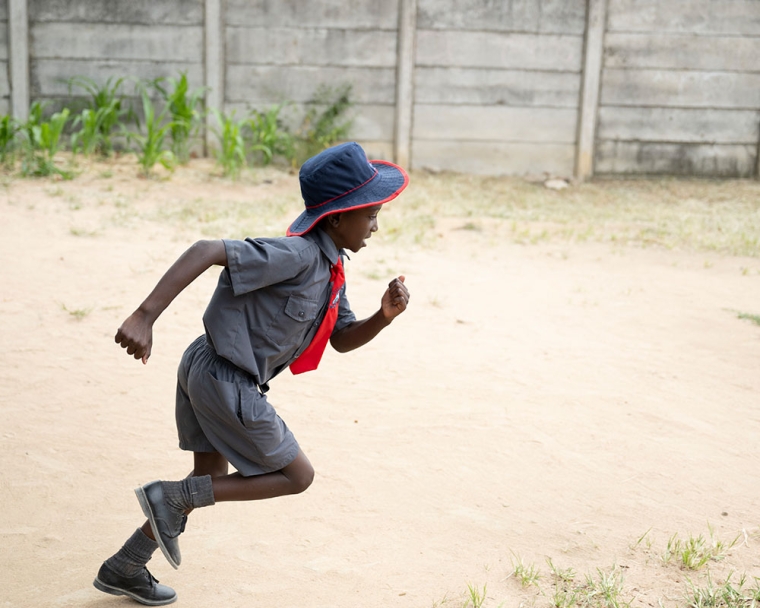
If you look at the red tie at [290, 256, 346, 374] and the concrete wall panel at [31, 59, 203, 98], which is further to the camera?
the concrete wall panel at [31, 59, 203, 98]

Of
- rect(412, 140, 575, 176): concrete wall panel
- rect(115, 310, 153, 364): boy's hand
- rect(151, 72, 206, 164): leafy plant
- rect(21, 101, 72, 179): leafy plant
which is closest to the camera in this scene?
rect(115, 310, 153, 364): boy's hand

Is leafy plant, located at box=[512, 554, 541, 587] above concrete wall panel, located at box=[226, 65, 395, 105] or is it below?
below

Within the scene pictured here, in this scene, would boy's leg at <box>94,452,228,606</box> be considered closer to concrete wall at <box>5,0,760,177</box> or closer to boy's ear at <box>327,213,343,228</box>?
boy's ear at <box>327,213,343,228</box>

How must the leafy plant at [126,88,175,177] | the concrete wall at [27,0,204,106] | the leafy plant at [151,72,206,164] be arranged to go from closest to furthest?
1. the leafy plant at [126,88,175,177]
2. the leafy plant at [151,72,206,164]
3. the concrete wall at [27,0,204,106]

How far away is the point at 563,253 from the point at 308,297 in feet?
14.1

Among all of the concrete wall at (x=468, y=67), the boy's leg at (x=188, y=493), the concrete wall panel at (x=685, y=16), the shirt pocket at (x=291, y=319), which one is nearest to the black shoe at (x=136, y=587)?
the boy's leg at (x=188, y=493)

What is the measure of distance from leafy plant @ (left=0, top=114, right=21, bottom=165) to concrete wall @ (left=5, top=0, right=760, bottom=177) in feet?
2.96

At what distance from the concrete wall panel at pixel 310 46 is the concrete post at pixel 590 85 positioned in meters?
2.01

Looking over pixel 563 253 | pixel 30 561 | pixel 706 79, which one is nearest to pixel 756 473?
pixel 30 561

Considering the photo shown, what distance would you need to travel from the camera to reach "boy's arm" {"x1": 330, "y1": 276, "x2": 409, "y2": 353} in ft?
7.50

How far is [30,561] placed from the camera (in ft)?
7.85

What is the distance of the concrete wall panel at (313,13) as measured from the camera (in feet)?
27.9

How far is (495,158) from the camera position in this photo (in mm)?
9062

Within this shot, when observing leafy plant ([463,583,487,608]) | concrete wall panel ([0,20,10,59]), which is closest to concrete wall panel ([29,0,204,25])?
concrete wall panel ([0,20,10,59])
